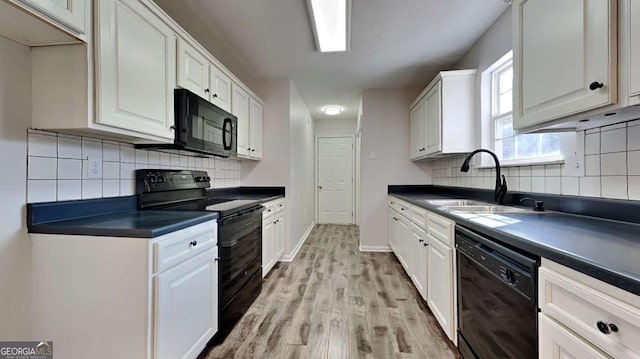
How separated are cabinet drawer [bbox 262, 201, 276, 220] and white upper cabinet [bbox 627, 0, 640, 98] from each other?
2399mm

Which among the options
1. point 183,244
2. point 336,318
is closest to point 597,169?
point 336,318

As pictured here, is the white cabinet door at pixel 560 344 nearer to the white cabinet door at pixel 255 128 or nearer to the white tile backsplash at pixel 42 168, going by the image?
the white tile backsplash at pixel 42 168

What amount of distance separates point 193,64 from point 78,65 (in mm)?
865

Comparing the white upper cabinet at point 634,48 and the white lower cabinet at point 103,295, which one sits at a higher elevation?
the white upper cabinet at point 634,48

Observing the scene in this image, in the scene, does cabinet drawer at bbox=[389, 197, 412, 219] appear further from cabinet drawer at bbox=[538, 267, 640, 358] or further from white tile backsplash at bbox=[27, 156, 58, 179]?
white tile backsplash at bbox=[27, 156, 58, 179]

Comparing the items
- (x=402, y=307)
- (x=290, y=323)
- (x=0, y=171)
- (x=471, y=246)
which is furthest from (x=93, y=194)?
(x=402, y=307)

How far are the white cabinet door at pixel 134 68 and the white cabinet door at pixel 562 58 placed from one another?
6.55ft

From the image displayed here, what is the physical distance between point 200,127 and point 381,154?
2642 mm

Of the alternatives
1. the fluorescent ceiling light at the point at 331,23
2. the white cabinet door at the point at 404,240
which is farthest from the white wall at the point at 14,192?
the white cabinet door at the point at 404,240

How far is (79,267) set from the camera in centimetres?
118

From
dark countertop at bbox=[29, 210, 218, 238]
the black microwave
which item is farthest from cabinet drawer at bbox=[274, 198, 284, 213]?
dark countertop at bbox=[29, 210, 218, 238]

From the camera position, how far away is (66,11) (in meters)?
1.07

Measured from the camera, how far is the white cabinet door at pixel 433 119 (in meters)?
2.71

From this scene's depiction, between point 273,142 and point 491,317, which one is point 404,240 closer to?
point 491,317
